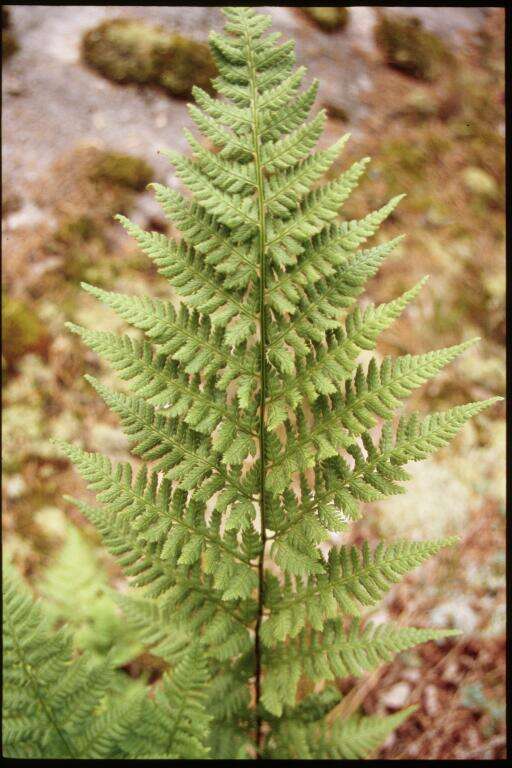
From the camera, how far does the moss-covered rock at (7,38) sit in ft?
13.1

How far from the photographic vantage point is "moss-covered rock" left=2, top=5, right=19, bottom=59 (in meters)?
4.01

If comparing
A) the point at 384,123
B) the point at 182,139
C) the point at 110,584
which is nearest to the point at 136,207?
the point at 182,139

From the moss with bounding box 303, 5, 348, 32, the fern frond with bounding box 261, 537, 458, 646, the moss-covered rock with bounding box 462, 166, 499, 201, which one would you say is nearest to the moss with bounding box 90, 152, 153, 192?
the moss with bounding box 303, 5, 348, 32

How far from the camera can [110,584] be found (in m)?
2.78

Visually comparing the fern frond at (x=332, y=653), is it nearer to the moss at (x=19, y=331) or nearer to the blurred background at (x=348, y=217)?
the blurred background at (x=348, y=217)

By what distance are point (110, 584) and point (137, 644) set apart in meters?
0.39

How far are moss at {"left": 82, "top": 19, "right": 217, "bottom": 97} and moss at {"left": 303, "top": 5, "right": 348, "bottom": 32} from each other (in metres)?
1.06

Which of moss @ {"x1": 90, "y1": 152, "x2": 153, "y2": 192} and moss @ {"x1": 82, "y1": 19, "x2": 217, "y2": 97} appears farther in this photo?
moss @ {"x1": 82, "y1": 19, "x2": 217, "y2": 97}

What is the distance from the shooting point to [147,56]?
13.2ft

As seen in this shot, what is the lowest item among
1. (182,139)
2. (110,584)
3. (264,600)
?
(110,584)

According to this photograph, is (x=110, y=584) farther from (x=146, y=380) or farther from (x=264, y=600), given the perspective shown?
(x=146, y=380)

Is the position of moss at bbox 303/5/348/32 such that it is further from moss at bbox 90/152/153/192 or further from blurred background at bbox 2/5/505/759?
moss at bbox 90/152/153/192

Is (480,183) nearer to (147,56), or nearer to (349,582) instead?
(147,56)

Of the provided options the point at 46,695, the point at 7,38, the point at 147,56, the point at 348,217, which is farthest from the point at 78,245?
the point at 46,695
